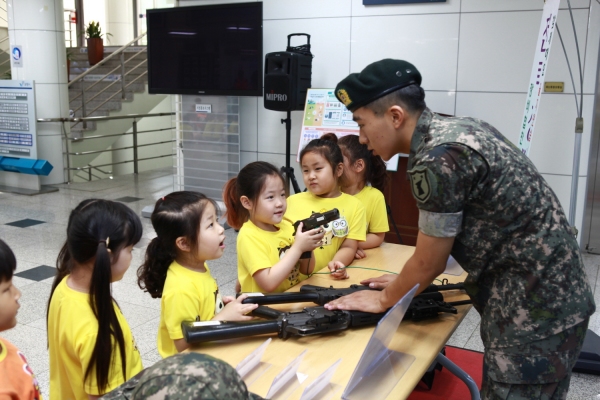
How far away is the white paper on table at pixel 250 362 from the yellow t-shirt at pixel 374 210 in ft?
4.59

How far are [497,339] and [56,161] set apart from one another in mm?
6571

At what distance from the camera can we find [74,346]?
145cm

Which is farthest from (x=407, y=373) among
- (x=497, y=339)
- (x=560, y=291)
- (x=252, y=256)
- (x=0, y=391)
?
(x=0, y=391)

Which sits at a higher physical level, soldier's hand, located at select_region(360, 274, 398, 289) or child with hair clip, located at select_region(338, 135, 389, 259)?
child with hair clip, located at select_region(338, 135, 389, 259)

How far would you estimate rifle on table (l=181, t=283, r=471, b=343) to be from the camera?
1.51 m

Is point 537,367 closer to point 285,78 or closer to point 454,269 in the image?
point 454,269

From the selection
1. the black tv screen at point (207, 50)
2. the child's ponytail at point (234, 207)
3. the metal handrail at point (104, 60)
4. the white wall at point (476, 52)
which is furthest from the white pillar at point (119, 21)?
the child's ponytail at point (234, 207)

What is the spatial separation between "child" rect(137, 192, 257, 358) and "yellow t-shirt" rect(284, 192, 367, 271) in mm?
655

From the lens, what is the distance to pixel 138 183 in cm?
749

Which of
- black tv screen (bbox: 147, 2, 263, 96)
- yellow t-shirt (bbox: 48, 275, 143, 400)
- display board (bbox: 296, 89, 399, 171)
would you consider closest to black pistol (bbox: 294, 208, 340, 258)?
yellow t-shirt (bbox: 48, 275, 143, 400)

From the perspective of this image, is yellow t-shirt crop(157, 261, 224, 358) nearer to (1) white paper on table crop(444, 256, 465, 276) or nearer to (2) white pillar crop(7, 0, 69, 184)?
(1) white paper on table crop(444, 256, 465, 276)

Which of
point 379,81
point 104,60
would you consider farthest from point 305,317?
point 104,60

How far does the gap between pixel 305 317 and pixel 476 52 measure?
3.62 meters

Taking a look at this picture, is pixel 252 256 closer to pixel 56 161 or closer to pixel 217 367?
pixel 217 367
